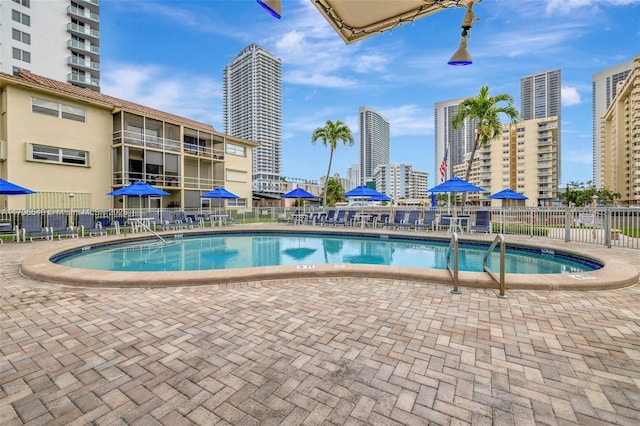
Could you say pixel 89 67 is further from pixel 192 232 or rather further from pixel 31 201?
pixel 192 232

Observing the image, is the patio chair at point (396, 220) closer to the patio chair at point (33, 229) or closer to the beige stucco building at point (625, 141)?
the patio chair at point (33, 229)

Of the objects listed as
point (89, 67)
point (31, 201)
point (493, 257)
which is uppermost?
point (89, 67)

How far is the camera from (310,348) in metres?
2.55

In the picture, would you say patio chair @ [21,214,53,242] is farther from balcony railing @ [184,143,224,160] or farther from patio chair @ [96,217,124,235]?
balcony railing @ [184,143,224,160]

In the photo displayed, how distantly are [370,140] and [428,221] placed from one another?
401 feet

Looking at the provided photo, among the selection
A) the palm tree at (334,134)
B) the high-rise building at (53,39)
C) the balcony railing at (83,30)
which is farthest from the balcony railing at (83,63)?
the palm tree at (334,134)

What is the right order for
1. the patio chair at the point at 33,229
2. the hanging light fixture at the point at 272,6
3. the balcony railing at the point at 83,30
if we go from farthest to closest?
the balcony railing at the point at 83,30
the patio chair at the point at 33,229
the hanging light fixture at the point at 272,6

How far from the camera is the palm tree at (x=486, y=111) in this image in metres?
14.8

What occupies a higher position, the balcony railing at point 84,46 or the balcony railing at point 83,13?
the balcony railing at point 83,13

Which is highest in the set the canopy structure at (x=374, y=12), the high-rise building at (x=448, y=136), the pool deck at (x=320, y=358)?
the high-rise building at (x=448, y=136)

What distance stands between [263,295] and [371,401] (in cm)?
247

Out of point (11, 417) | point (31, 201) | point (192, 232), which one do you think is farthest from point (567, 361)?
point (31, 201)

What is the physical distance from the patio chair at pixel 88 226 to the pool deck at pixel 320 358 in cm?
828

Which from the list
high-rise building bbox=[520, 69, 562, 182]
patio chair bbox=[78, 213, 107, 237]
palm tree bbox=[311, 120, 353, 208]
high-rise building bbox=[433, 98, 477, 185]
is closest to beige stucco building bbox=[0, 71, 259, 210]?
patio chair bbox=[78, 213, 107, 237]
